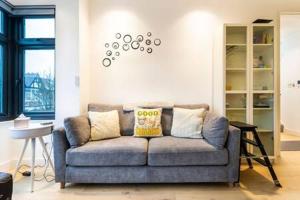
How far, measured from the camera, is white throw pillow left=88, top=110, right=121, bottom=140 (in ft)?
10.0

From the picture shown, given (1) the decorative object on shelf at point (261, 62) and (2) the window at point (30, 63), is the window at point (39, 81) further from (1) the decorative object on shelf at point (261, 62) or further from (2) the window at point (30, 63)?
(1) the decorative object on shelf at point (261, 62)

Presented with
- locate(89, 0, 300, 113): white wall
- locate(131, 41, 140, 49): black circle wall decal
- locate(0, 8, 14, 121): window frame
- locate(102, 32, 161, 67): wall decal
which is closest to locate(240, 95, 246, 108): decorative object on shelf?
locate(89, 0, 300, 113): white wall

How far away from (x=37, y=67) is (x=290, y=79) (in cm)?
568

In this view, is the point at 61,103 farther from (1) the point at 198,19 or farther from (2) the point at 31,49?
(1) the point at 198,19

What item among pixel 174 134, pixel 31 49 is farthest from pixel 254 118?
pixel 31 49

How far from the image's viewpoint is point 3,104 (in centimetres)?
346

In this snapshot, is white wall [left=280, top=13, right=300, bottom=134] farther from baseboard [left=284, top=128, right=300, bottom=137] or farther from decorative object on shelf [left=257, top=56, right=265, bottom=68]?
decorative object on shelf [left=257, top=56, right=265, bottom=68]

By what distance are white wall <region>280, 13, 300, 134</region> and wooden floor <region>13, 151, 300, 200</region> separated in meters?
3.36

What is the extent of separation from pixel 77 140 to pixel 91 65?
146 cm

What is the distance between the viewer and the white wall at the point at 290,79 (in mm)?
5797

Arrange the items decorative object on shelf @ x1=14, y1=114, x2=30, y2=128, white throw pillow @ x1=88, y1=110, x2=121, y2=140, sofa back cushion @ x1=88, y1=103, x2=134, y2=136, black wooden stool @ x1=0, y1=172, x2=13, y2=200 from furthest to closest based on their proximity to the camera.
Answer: sofa back cushion @ x1=88, y1=103, x2=134, y2=136
white throw pillow @ x1=88, y1=110, x2=121, y2=140
decorative object on shelf @ x1=14, y1=114, x2=30, y2=128
black wooden stool @ x1=0, y1=172, x2=13, y2=200

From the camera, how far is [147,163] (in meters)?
2.69

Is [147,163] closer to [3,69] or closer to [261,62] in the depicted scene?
[261,62]

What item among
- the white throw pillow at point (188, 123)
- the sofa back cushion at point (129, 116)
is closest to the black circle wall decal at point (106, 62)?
the sofa back cushion at point (129, 116)
